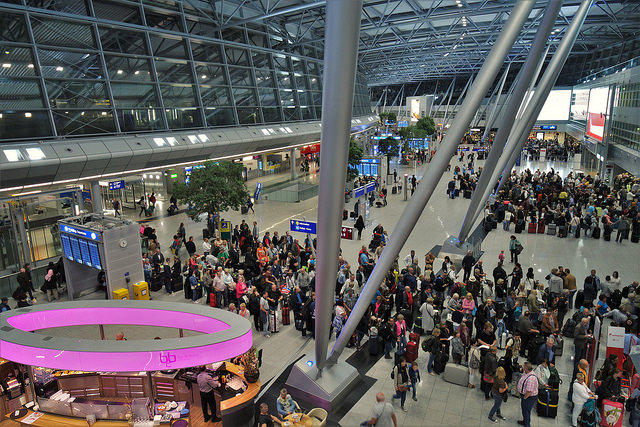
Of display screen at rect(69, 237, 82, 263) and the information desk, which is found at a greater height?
display screen at rect(69, 237, 82, 263)

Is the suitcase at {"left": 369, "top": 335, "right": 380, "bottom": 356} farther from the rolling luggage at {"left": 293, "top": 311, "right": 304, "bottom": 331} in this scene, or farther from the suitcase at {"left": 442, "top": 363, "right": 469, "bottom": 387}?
the rolling luggage at {"left": 293, "top": 311, "right": 304, "bottom": 331}

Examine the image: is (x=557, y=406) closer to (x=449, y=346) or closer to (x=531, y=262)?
(x=449, y=346)

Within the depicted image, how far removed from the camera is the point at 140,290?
1584 cm

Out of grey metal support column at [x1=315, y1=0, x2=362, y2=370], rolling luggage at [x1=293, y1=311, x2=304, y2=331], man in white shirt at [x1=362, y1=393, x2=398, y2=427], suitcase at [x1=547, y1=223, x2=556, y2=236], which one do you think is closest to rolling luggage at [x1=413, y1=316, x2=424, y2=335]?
rolling luggage at [x1=293, y1=311, x2=304, y2=331]

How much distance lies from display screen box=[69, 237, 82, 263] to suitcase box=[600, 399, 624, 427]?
16.0 metres

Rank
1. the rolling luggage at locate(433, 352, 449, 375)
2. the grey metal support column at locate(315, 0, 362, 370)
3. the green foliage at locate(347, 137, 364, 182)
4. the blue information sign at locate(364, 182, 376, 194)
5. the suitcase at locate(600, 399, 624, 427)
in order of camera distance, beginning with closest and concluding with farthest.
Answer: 1. the grey metal support column at locate(315, 0, 362, 370)
2. the suitcase at locate(600, 399, 624, 427)
3. the rolling luggage at locate(433, 352, 449, 375)
4. the blue information sign at locate(364, 182, 376, 194)
5. the green foliage at locate(347, 137, 364, 182)

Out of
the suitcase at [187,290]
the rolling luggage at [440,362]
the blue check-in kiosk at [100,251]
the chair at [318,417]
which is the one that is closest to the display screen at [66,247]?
the blue check-in kiosk at [100,251]

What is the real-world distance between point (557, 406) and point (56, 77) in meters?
22.7

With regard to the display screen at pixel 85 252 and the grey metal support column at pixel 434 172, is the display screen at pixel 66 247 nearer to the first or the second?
the display screen at pixel 85 252

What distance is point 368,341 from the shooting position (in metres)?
12.1

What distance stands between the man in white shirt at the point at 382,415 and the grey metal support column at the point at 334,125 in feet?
6.66

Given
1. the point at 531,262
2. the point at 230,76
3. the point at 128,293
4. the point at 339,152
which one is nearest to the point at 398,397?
the point at 339,152

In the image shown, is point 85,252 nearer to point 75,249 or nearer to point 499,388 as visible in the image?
point 75,249

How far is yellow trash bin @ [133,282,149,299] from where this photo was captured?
51.9 ft
